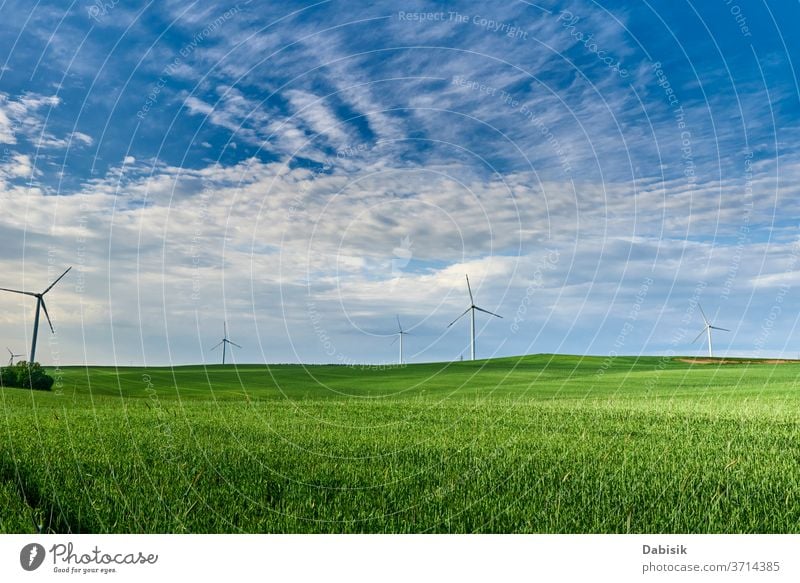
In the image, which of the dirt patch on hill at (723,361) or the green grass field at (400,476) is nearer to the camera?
the green grass field at (400,476)

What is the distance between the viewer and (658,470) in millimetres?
8359

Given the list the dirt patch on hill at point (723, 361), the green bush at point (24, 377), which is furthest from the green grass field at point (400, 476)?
the dirt patch on hill at point (723, 361)

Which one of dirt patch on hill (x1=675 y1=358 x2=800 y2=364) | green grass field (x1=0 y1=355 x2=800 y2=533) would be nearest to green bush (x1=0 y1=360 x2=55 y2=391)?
green grass field (x1=0 y1=355 x2=800 y2=533)

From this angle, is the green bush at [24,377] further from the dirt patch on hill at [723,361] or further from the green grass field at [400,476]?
the dirt patch on hill at [723,361]

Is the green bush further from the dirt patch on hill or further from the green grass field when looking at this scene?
the dirt patch on hill

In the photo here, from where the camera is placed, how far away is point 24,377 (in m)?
34.5

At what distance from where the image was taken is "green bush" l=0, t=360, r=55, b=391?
34372 millimetres

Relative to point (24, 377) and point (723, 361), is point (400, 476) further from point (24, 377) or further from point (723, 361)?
point (723, 361)

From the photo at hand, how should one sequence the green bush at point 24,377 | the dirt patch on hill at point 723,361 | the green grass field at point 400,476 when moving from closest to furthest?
the green grass field at point 400,476 → the green bush at point 24,377 → the dirt patch on hill at point 723,361

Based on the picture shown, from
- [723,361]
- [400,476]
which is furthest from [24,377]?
[723,361]

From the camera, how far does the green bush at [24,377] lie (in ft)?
113

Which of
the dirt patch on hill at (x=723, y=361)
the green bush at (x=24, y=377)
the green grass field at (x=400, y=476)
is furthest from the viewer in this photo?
the dirt patch on hill at (x=723, y=361)
